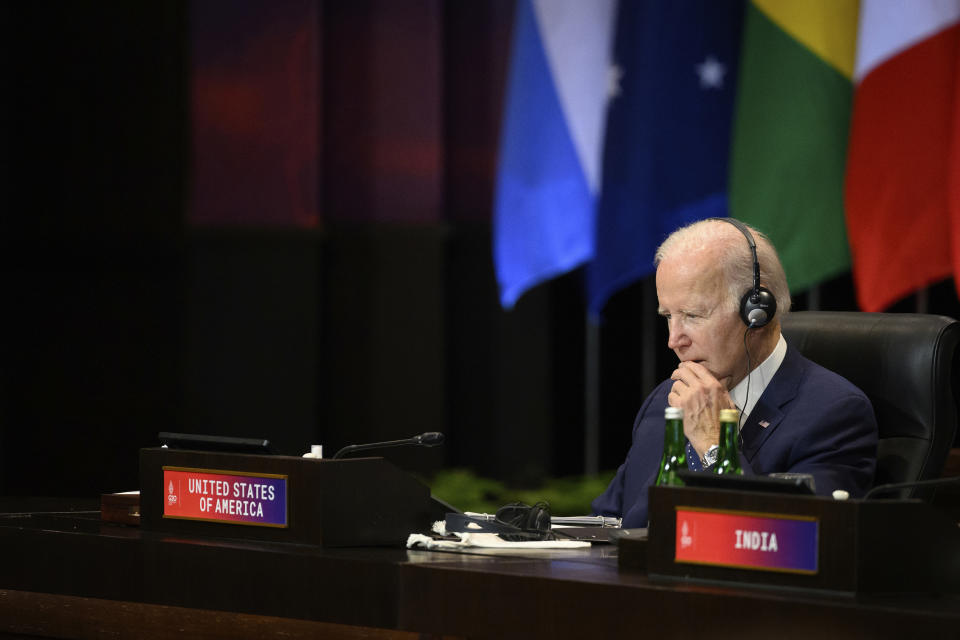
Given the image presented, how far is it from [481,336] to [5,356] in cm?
189

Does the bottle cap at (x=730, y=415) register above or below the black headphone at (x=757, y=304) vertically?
below

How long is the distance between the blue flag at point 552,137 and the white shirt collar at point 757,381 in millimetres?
2160

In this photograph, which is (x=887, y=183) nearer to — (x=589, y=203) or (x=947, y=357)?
(x=589, y=203)

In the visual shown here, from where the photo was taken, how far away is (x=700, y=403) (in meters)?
2.03

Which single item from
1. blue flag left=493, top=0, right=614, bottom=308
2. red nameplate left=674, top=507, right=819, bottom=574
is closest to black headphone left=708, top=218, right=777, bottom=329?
red nameplate left=674, top=507, right=819, bottom=574

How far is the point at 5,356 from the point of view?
5191 millimetres

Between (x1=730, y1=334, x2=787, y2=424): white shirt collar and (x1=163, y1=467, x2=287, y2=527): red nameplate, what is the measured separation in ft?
2.68

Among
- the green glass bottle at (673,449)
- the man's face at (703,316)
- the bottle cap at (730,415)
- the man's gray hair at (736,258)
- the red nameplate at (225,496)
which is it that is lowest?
the red nameplate at (225,496)

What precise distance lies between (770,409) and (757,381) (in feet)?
0.23

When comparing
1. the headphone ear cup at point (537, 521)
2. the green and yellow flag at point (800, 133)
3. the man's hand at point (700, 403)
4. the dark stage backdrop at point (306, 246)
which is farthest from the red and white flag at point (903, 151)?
the headphone ear cup at point (537, 521)

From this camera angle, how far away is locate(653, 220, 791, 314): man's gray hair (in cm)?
218

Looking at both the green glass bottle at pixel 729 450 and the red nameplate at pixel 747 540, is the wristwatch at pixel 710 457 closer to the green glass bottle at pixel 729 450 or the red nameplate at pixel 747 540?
the green glass bottle at pixel 729 450

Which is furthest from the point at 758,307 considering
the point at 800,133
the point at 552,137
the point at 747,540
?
the point at 552,137

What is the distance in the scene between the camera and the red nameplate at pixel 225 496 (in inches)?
69.0
